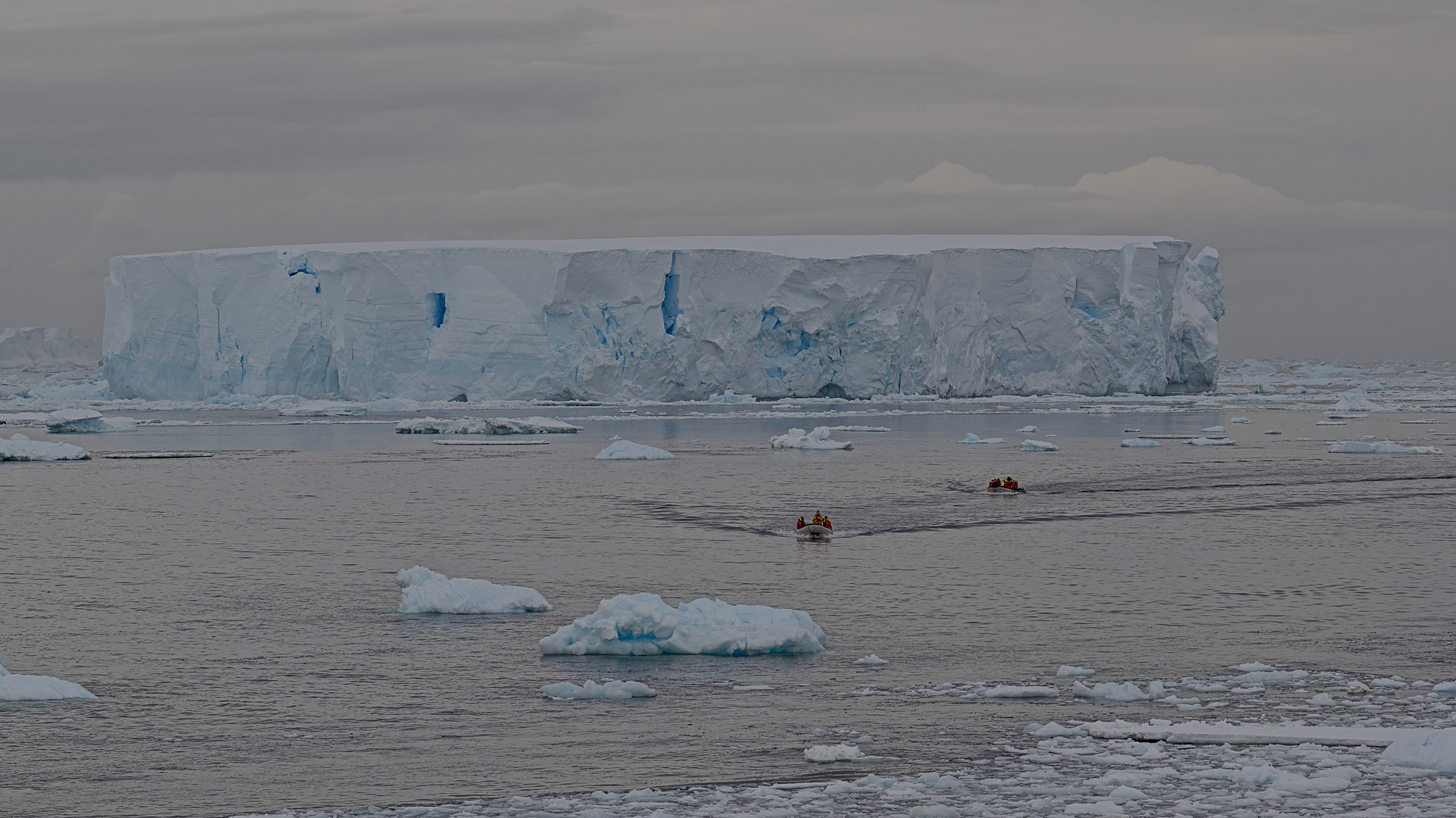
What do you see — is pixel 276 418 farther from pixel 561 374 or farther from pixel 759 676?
pixel 759 676

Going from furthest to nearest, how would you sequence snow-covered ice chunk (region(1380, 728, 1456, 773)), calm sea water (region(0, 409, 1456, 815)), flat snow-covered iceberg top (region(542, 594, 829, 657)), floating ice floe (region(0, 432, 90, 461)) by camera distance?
floating ice floe (region(0, 432, 90, 461)) < flat snow-covered iceberg top (region(542, 594, 829, 657)) < calm sea water (region(0, 409, 1456, 815)) < snow-covered ice chunk (region(1380, 728, 1456, 773))

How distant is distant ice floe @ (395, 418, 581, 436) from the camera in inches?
1177

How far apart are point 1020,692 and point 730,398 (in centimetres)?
3132

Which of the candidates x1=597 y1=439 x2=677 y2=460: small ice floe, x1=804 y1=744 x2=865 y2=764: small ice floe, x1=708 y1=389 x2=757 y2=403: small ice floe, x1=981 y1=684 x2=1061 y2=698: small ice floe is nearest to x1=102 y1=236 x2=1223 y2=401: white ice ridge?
x1=708 y1=389 x2=757 y2=403: small ice floe

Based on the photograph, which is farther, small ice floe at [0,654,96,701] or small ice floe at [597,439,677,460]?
small ice floe at [597,439,677,460]

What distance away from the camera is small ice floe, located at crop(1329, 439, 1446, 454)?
2469cm

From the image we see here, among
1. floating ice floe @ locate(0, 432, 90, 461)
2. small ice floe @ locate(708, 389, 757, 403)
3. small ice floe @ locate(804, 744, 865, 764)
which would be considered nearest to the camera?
small ice floe @ locate(804, 744, 865, 764)

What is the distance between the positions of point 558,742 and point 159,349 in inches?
1446

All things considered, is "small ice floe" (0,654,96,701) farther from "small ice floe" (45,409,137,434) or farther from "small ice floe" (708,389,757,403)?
"small ice floe" (708,389,757,403)

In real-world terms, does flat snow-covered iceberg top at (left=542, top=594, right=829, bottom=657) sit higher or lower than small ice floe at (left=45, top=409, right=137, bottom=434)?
lower

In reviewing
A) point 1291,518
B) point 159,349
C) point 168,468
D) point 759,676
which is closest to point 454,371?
point 159,349

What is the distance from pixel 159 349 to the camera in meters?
40.6

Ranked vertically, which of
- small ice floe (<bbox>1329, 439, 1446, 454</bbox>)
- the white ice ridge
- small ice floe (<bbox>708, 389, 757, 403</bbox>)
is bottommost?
small ice floe (<bbox>1329, 439, 1446, 454</bbox>)

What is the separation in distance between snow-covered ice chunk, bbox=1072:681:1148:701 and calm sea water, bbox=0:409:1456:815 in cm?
28
